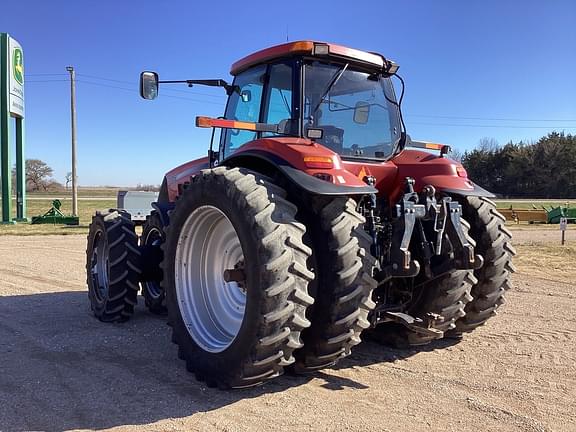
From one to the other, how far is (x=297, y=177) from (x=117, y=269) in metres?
2.91

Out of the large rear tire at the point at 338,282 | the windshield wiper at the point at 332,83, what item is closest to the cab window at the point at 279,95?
the windshield wiper at the point at 332,83

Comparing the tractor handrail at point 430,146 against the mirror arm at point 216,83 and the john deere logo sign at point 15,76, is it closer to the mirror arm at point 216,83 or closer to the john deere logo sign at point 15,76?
the mirror arm at point 216,83

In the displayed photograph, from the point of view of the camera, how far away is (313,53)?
165 inches

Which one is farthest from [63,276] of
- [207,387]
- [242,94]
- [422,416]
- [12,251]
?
[422,416]

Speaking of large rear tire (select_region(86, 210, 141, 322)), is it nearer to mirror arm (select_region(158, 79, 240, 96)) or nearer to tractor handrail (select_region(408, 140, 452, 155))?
mirror arm (select_region(158, 79, 240, 96))

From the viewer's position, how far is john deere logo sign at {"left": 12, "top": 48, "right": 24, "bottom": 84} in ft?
76.2

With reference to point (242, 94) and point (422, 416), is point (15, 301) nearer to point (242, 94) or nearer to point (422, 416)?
point (242, 94)

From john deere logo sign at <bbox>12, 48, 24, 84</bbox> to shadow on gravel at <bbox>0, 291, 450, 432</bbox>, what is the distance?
69.1 feet

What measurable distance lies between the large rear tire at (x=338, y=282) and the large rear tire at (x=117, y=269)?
2661mm

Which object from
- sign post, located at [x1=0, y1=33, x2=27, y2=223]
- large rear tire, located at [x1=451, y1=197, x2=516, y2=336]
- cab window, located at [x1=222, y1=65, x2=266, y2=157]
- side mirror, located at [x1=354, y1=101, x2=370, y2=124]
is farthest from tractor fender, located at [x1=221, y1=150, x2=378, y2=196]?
sign post, located at [x1=0, y1=33, x2=27, y2=223]

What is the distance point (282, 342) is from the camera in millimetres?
3330

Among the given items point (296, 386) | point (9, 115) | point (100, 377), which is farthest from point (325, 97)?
point (9, 115)

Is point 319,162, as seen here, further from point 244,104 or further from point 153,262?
point 153,262

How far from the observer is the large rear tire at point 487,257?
4.58m
